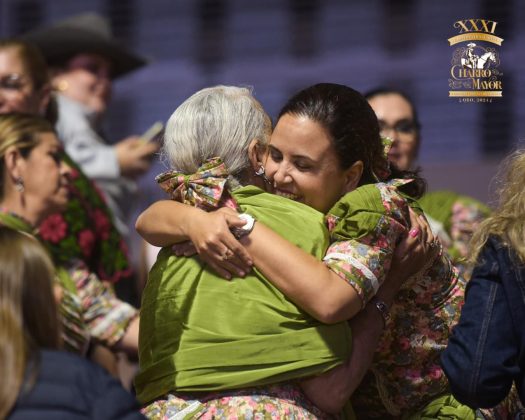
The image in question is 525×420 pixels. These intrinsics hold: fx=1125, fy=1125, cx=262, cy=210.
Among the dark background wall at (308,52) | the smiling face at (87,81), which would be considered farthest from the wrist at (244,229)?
the dark background wall at (308,52)

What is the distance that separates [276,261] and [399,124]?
191cm

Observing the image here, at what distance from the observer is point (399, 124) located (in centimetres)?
442

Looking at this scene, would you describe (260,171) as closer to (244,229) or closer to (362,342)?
(244,229)

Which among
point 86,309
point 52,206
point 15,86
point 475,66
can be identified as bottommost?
point 86,309

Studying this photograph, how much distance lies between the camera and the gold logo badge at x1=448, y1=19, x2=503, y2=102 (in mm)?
3740

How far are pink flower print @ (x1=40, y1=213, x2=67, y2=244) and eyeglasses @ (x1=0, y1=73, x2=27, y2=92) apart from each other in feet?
2.28

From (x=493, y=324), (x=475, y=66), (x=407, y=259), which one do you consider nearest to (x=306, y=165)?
(x=407, y=259)

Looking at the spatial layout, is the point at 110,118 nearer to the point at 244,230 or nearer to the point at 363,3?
the point at 363,3

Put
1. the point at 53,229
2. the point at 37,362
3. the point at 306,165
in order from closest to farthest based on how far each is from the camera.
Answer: the point at 37,362
the point at 306,165
the point at 53,229

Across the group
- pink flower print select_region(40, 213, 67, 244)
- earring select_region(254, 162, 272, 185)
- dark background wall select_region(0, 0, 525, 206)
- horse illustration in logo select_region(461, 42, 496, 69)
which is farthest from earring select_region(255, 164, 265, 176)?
dark background wall select_region(0, 0, 525, 206)

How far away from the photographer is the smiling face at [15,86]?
15.5ft

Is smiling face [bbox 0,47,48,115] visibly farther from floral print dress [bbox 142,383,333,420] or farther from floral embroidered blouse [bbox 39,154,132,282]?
floral print dress [bbox 142,383,333,420]

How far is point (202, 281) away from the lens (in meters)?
2.74

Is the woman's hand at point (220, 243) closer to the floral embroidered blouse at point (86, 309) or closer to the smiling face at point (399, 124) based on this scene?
the floral embroidered blouse at point (86, 309)
